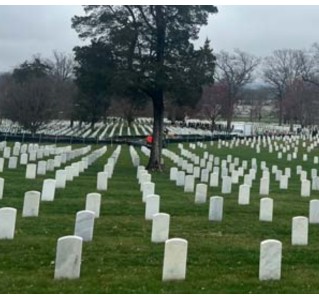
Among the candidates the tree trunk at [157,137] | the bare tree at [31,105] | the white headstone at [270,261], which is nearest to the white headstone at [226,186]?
the tree trunk at [157,137]

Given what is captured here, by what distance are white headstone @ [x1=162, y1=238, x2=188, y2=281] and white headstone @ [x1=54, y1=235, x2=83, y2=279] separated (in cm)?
110

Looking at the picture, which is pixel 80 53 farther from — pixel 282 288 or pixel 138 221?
pixel 282 288

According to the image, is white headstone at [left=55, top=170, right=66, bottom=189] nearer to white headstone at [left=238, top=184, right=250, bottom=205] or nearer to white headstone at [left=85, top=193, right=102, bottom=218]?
white headstone at [left=85, top=193, right=102, bottom=218]

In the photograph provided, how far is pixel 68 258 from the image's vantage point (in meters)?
7.08

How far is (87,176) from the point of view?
20.8 m

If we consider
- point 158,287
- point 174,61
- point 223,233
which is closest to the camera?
point 158,287

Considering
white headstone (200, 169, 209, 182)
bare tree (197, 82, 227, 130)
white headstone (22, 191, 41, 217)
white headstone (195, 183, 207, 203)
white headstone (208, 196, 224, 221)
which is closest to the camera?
white headstone (22, 191, 41, 217)

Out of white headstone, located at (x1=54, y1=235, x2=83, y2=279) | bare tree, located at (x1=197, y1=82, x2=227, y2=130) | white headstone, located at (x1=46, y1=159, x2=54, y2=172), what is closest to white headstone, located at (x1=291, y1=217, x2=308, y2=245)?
white headstone, located at (x1=54, y1=235, x2=83, y2=279)

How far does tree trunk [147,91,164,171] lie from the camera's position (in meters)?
24.6

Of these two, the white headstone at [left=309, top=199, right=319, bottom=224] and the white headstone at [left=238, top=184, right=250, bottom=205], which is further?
the white headstone at [left=238, top=184, right=250, bottom=205]

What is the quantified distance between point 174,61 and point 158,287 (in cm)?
1788

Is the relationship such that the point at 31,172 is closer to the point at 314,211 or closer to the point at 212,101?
the point at 314,211

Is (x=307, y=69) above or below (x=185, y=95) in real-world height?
above

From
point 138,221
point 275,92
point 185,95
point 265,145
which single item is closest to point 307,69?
point 275,92
